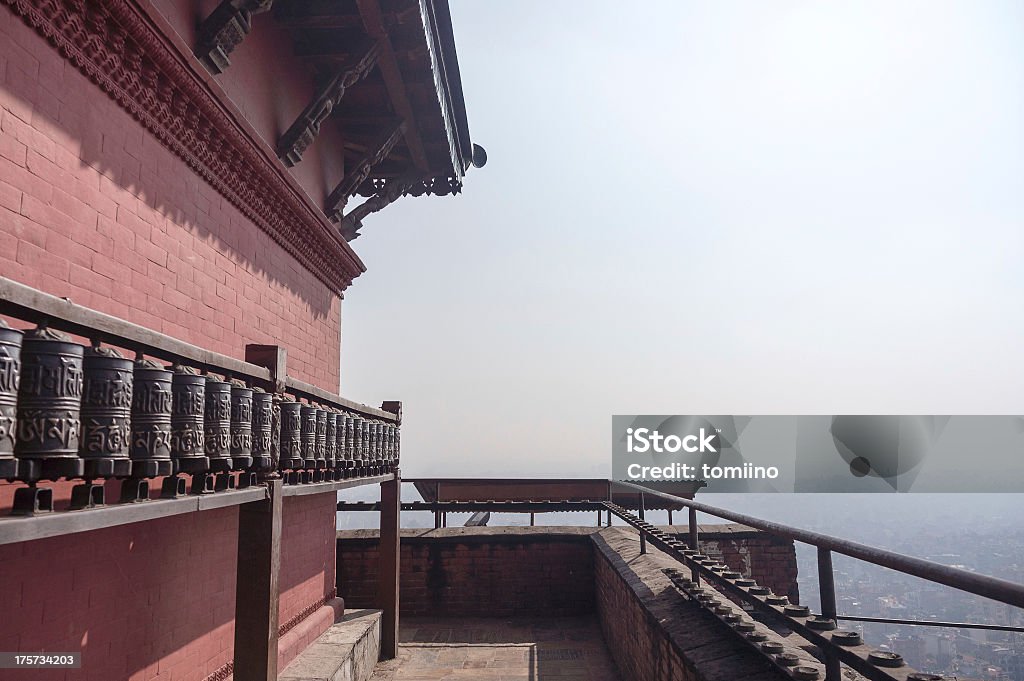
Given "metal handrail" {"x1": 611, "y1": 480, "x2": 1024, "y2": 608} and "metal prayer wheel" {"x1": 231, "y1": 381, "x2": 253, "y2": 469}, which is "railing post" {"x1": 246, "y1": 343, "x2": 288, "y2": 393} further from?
"metal handrail" {"x1": 611, "y1": 480, "x2": 1024, "y2": 608}

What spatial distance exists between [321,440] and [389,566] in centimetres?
304

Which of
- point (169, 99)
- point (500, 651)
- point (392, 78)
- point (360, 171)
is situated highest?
point (392, 78)

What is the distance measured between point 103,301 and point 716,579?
11.8 ft

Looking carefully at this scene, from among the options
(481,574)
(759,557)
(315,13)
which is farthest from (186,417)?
(759,557)

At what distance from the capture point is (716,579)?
4199 millimetres

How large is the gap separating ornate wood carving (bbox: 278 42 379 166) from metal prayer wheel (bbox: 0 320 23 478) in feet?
14.6

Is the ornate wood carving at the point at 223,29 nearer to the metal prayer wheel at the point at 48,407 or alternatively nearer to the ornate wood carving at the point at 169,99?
the ornate wood carving at the point at 169,99

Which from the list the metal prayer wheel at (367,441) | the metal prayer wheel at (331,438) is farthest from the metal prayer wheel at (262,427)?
the metal prayer wheel at (367,441)

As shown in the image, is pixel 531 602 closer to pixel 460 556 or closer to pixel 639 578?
pixel 460 556

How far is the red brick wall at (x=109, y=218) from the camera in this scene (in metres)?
2.85

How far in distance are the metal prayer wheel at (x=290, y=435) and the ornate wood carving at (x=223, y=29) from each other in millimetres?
2337

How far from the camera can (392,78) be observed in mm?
7035

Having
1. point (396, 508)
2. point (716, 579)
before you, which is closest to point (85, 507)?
point (716, 579)

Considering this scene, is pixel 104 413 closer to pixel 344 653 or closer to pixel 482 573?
pixel 344 653
